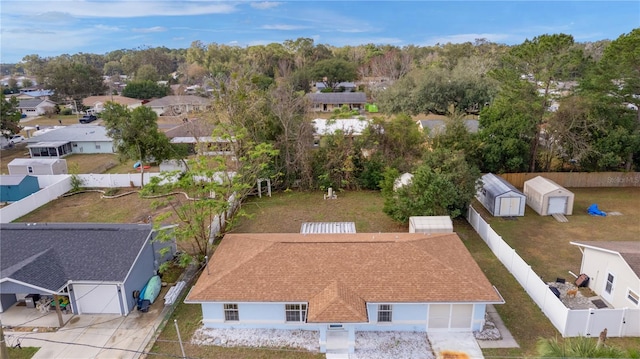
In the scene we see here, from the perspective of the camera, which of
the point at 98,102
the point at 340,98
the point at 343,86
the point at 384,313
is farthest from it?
the point at 343,86

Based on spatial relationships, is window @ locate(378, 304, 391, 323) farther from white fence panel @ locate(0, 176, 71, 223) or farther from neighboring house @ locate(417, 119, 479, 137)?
white fence panel @ locate(0, 176, 71, 223)

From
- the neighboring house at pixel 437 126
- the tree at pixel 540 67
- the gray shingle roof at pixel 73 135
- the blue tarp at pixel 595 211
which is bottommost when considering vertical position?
the blue tarp at pixel 595 211

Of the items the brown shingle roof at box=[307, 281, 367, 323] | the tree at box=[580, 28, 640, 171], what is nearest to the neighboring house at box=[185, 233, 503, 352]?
the brown shingle roof at box=[307, 281, 367, 323]

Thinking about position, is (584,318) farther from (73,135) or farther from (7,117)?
(7,117)

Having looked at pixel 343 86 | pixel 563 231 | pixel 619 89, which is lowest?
pixel 563 231

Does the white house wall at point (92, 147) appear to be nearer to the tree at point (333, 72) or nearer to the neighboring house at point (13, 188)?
the neighboring house at point (13, 188)

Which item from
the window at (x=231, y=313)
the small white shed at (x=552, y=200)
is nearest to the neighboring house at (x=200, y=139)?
the window at (x=231, y=313)

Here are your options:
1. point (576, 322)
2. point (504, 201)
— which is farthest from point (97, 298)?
point (504, 201)

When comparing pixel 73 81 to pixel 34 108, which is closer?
pixel 34 108
